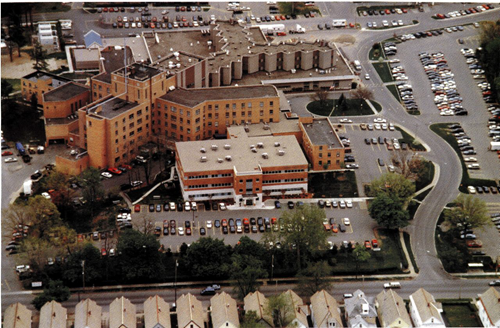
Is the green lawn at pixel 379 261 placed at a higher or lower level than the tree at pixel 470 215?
lower

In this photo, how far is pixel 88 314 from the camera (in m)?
154

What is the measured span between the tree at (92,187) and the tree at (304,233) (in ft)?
108

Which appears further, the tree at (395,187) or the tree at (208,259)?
the tree at (395,187)

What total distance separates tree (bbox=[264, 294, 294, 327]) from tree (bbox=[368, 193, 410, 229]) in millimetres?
30060

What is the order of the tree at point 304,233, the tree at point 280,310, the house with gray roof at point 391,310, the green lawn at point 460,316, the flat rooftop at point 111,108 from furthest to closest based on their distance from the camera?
the flat rooftop at point 111,108
the tree at point 304,233
the green lawn at point 460,316
the house with gray roof at point 391,310
the tree at point 280,310

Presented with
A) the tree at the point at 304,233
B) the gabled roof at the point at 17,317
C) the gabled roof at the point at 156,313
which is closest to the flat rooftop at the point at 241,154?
the tree at the point at 304,233

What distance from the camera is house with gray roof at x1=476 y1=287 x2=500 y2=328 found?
515 feet

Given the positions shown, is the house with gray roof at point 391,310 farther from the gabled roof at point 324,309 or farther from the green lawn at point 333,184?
the green lawn at point 333,184

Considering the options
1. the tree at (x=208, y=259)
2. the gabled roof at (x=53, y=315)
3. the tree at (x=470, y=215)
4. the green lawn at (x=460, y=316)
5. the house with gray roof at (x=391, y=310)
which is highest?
the tree at (x=470, y=215)

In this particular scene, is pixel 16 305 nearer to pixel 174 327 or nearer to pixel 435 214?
pixel 174 327

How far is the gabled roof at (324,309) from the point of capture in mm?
154625

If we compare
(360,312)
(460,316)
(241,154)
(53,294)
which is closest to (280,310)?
(360,312)

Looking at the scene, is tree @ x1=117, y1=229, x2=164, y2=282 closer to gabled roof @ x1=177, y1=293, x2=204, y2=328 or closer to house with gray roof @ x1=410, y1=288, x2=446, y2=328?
gabled roof @ x1=177, y1=293, x2=204, y2=328

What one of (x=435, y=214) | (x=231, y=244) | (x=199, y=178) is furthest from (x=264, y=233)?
(x=435, y=214)
